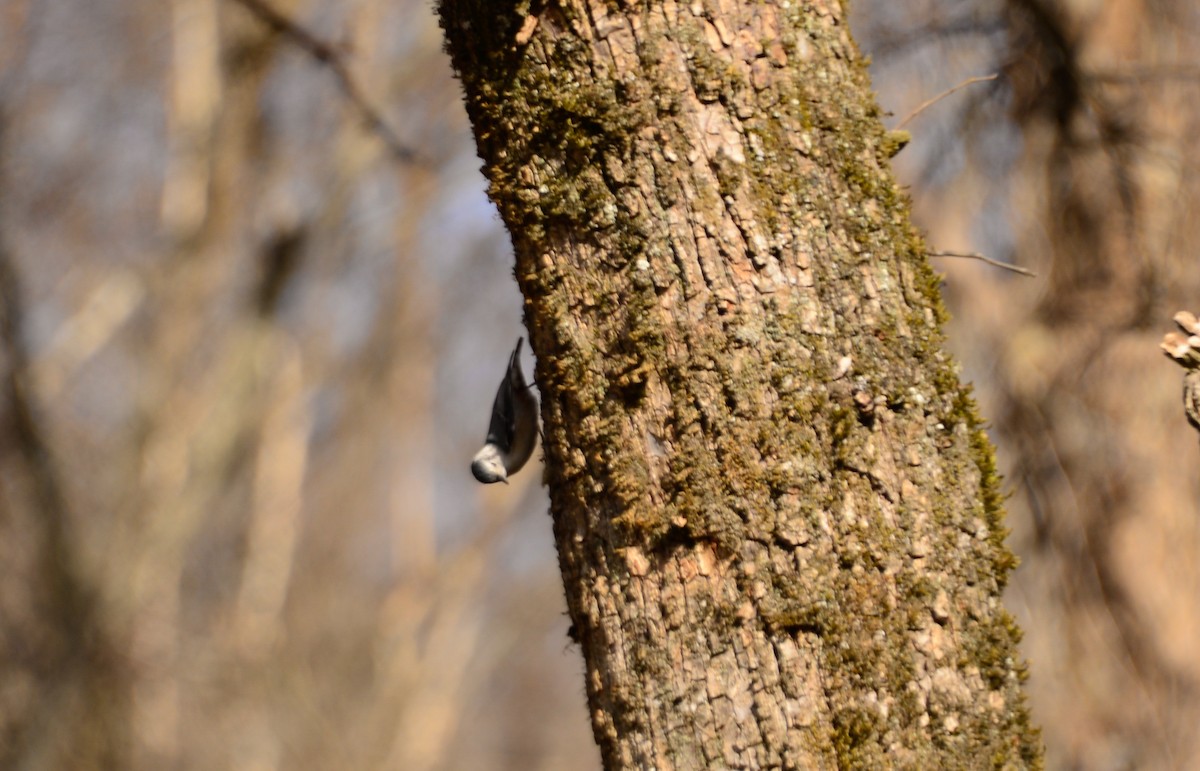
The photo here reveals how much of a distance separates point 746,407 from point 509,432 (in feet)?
1.47

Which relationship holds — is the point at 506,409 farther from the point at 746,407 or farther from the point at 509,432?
the point at 746,407

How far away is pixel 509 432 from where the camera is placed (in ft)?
4.58

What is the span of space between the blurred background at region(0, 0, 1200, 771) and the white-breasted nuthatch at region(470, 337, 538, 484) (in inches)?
29.2

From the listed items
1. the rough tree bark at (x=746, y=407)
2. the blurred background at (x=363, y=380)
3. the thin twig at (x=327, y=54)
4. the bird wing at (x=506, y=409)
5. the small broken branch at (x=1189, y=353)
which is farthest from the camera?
the blurred background at (x=363, y=380)

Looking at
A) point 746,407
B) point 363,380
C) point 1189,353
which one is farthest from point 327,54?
point 363,380

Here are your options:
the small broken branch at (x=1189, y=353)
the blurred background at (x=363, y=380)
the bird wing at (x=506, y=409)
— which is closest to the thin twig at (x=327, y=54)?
the blurred background at (x=363, y=380)

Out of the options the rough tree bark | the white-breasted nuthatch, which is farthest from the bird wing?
the rough tree bark

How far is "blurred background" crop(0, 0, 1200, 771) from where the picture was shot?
286cm

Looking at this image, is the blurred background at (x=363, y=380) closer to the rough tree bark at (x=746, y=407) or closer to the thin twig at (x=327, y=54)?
the thin twig at (x=327, y=54)

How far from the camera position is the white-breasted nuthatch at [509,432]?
1370mm

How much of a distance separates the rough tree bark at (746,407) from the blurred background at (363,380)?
98cm

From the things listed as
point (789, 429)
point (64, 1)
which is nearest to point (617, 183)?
point (789, 429)

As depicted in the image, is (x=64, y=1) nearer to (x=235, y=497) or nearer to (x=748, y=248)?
(x=235, y=497)

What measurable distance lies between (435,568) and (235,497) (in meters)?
2.56
